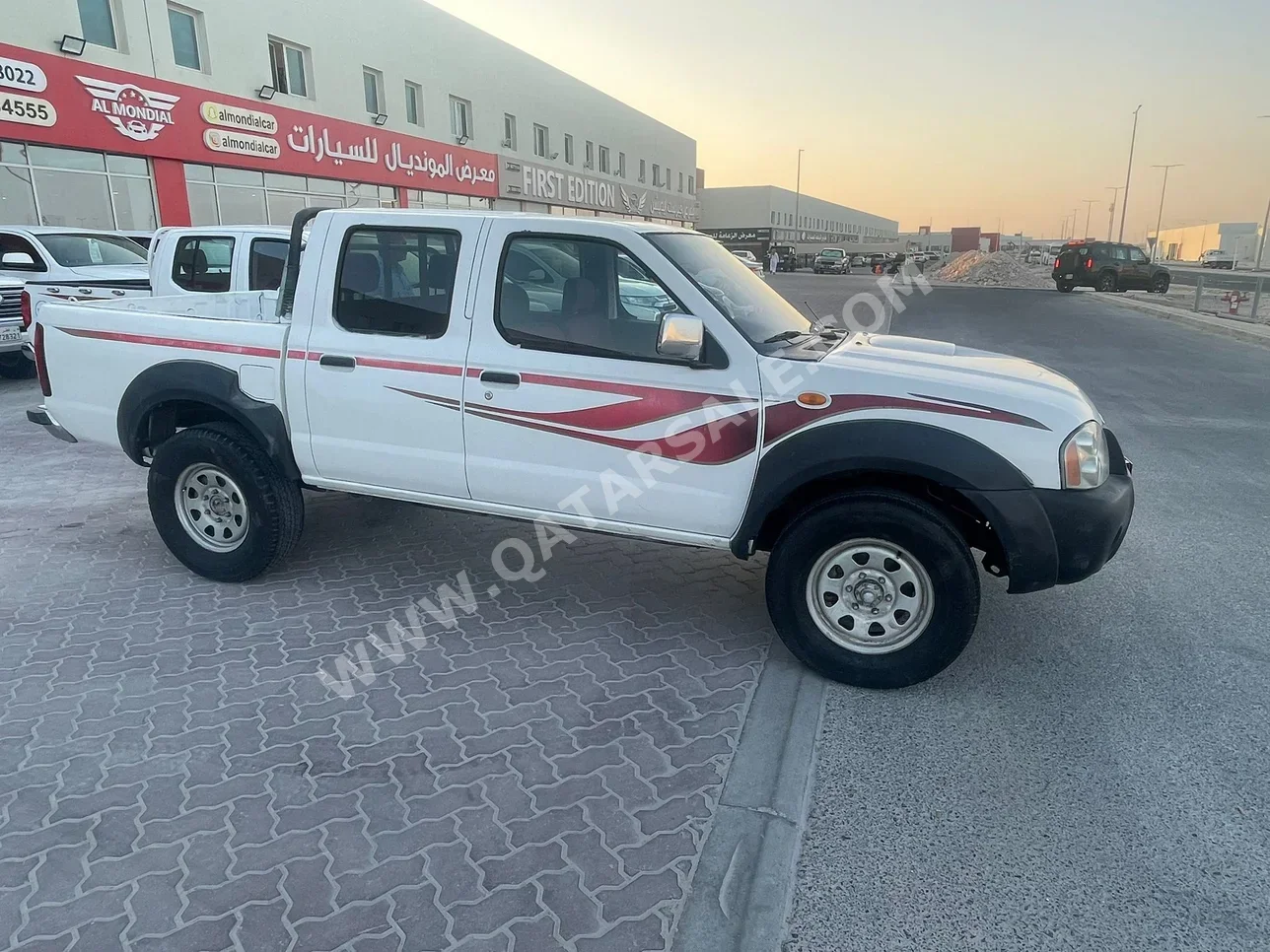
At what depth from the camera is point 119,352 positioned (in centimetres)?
471

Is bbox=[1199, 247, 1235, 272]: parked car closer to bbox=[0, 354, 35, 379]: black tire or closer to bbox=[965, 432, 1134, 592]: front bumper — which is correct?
bbox=[965, 432, 1134, 592]: front bumper

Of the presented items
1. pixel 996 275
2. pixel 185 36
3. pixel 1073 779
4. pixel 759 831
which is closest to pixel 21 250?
pixel 185 36

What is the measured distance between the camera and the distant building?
87.5 m

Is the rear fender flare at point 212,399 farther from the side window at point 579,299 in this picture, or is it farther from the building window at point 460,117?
the building window at point 460,117

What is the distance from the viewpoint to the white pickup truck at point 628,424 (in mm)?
3420

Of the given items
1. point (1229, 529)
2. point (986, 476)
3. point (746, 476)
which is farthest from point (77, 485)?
point (1229, 529)

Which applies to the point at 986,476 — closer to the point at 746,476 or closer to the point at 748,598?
the point at 746,476

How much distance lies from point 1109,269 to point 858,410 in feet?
Answer: 114

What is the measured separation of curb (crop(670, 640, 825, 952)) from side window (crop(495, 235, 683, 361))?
169 cm

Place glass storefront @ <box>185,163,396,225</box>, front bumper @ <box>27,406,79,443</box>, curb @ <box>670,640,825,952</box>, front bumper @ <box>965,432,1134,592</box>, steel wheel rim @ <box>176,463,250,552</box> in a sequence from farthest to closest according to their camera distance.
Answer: glass storefront @ <box>185,163,396,225</box> < front bumper @ <box>27,406,79,443</box> < steel wheel rim @ <box>176,463,250,552</box> < front bumper @ <box>965,432,1134,592</box> < curb @ <box>670,640,825,952</box>

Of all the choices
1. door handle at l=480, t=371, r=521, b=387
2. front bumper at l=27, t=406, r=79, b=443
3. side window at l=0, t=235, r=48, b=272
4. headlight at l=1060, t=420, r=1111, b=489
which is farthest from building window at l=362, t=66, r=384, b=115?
headlight at l=1060, t=420, r=1111, b=489

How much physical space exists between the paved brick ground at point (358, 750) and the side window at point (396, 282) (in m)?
1.55

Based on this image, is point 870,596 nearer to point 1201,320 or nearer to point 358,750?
point 358,750

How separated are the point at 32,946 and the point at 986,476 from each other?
3572 millimetres
